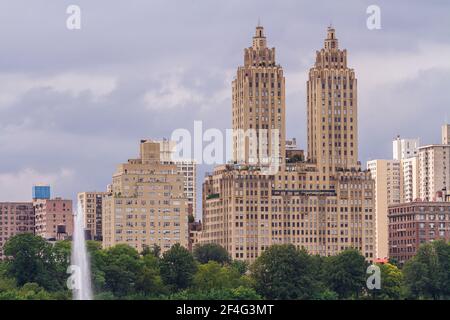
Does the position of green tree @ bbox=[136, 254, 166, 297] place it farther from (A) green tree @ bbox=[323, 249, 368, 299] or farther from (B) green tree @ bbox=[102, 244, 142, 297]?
(A) green tree @ bbox=[323, 249, 368, 299]

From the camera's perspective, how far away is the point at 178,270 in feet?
622

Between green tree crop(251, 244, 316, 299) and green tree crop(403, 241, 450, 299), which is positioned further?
green tree crop(403, 241, 450, 299)

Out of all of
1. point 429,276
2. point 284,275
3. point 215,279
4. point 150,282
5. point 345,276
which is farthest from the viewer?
point 429,276

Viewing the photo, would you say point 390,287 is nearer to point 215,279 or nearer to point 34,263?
point 215,279

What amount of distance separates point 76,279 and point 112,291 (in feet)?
15.2

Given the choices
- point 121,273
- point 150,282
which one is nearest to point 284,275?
point 150,282

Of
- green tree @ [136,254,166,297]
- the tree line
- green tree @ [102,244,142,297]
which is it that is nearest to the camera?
the tree line

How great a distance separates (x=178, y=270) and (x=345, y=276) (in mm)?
16490

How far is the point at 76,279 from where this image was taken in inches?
6924

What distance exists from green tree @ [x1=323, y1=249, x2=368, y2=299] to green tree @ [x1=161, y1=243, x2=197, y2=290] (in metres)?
13.4

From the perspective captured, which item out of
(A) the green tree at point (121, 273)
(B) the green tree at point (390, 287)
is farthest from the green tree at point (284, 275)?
(A) the green tree at point (121, 273)

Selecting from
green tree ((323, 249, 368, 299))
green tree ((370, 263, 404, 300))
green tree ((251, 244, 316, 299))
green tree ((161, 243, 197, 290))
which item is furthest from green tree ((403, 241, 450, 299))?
green tree ((161, 243, 197, 290))

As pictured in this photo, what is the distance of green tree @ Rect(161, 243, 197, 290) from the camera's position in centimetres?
18775
